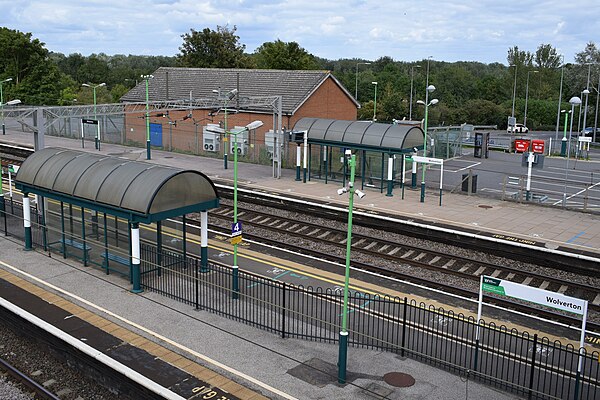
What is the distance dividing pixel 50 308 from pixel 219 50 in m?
59.7

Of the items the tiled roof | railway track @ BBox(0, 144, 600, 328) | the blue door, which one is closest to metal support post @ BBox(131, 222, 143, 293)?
railway track @ BBox(0, 144, 600, 328)

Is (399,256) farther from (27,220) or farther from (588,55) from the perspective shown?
(588,55)

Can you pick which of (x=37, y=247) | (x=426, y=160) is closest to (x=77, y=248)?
(x=37, y=247)

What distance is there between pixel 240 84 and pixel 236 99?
29.5ft

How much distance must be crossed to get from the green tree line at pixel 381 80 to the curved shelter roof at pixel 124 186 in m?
43.3

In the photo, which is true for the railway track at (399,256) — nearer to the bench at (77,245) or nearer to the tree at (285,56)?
the bench at (77,245)

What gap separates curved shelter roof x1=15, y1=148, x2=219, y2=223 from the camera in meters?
17.1

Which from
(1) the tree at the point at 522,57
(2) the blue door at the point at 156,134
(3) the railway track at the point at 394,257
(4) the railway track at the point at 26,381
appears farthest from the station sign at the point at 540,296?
(1) the tree at the point at 522,57

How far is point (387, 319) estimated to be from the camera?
15.4m

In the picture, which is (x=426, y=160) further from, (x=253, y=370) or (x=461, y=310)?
(x=253, y=370)

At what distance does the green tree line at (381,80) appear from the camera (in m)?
69.1

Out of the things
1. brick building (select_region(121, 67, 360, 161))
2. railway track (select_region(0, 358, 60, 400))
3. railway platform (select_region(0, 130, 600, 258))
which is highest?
brick building (select_region(121, 67, 360, 161))

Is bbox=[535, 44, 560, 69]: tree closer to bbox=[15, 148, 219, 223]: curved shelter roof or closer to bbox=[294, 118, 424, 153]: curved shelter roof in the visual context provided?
bbox=[294, 118, 424, 153]: curved shelter roof

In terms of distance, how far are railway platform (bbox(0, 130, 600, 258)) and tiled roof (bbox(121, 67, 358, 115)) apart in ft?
26.1
